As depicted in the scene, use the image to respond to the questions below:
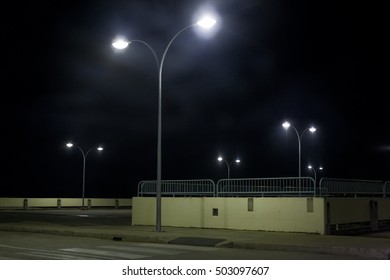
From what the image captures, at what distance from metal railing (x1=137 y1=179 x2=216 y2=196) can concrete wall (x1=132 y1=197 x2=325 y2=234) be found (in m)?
0.56

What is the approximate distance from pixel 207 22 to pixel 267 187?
7857mm

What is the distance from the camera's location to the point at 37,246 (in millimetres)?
17125

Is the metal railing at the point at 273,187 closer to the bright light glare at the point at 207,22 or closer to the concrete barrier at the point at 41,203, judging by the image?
the bright light glare at the point at 207,22

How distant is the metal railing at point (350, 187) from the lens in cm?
2202

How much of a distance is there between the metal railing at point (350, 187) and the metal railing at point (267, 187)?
0.62 m

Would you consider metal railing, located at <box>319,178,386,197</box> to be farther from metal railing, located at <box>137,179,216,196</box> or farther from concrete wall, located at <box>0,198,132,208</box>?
concrete wall, located at <box>0,198,132,208</box>

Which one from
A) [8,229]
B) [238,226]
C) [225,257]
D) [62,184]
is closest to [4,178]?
[62,184]

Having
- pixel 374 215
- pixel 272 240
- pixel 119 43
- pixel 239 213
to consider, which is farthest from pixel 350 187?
pixel 119 43

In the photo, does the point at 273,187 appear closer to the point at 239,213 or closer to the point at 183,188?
the point at 239,213

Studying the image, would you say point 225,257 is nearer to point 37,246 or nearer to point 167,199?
point 37,246

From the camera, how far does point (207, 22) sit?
19203 millimetres

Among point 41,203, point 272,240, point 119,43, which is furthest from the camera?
point 41,203
